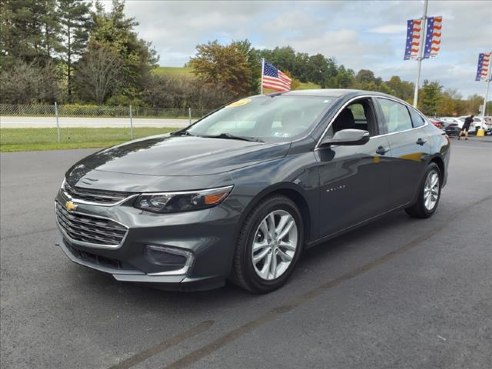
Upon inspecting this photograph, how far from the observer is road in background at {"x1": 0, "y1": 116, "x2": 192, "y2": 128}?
24938mm

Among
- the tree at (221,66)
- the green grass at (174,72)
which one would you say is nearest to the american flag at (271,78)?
the tree at (221,66)

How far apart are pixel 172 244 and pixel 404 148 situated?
3.16 m

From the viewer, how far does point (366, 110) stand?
15.7 feet

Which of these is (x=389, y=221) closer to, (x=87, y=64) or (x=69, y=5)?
(x=87, y=64)

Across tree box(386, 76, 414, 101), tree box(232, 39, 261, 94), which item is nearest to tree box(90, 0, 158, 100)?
tree box(232, 39, 261, 94)

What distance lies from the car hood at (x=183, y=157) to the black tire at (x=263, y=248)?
1.20 feet

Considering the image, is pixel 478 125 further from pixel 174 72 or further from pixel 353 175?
pixel 174 72

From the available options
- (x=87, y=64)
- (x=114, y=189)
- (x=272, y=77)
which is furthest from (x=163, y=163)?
(x=87, y=64)

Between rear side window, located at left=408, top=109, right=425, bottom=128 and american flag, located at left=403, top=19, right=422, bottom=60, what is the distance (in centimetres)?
2401

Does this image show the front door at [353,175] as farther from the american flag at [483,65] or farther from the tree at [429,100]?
the tree at [429,100]

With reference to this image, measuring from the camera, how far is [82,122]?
89.4 feet

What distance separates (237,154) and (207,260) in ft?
2.80

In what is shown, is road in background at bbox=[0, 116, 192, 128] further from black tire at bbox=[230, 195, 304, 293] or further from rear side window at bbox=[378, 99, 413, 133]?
black tire at bbox=[230, 195, 304, 293]

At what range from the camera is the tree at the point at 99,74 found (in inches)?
1836
